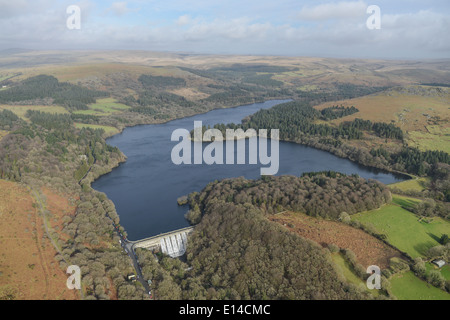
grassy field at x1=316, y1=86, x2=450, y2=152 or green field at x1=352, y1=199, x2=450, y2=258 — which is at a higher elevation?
grassy field at x1=316, y1=86, x2=450, y2=152

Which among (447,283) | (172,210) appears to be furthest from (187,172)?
(447,283)

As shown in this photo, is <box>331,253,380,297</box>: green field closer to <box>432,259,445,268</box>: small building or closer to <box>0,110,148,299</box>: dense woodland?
<box>432,259,445,268</box>: small building

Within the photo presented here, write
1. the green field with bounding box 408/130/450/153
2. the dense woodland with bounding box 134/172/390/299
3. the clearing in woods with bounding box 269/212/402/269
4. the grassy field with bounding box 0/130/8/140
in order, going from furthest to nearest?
the green field with bounding box 408/130/450/153
the grassy field with bounding box 0/130/8/140
the clearing in woods with bounding box 269/212/402/269
the dense woodland with bounding box 134/172/390/299

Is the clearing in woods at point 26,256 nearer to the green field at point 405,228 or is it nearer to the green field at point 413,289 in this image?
the green field at point 413,289

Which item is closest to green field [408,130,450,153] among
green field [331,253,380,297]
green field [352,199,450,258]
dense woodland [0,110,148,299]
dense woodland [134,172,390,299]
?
dense woodland [134,172,390,299]

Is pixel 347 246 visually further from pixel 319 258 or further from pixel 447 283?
pixel 447 283

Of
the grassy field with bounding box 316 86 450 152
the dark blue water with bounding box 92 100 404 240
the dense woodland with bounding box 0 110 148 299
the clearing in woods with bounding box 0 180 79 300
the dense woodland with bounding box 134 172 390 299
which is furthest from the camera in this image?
the grassy field with bounding box 316 86 450 152

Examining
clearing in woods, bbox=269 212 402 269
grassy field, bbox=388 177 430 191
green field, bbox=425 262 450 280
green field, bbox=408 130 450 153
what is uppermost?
green field, bbox=408 130 450 153
